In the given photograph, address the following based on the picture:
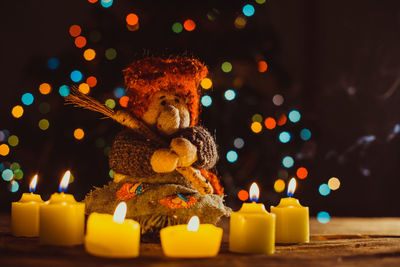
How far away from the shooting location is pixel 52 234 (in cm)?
122

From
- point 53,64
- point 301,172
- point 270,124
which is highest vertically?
point 53,64

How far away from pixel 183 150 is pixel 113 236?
15.8 inches

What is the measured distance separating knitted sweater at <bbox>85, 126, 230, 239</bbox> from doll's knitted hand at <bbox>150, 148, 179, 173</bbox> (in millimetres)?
33

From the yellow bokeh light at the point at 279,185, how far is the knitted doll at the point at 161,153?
120 centimetres

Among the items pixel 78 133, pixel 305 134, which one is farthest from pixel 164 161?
pixel 305 134

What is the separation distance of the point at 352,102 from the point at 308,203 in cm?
84

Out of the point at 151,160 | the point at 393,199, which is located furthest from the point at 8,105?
the point at 393,199

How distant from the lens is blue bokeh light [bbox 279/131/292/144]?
8.09ft

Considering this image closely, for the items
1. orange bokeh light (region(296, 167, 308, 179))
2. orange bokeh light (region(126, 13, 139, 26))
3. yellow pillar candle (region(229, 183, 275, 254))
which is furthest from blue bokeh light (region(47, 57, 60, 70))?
orange bokeh light (region(296, 167, 308, 179))

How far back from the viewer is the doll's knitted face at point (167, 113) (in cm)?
146

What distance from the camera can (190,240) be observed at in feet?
3.55

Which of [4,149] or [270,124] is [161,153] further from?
[4,149]

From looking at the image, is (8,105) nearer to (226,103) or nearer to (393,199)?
(226,103)

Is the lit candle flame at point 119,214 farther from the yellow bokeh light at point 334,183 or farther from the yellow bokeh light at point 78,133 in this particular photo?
the yellow bokeh light at point 334,183
